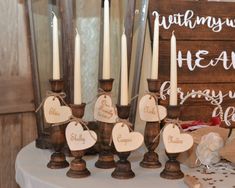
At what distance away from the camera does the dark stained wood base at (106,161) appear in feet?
3.19

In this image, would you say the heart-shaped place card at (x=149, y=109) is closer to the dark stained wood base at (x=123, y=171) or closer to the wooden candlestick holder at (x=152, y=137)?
the wooden candlestick holder at (x=152, y=137)

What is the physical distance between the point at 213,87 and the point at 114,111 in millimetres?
544

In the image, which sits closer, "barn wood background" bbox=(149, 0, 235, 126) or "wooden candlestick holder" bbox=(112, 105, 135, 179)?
"wooden candlestick holder" bbox=(112, 105, 135, 179)

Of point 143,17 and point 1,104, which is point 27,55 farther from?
point 143,17

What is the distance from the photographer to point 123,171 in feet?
2.96

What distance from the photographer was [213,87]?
139 centimetres

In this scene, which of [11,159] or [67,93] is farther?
[11,159]

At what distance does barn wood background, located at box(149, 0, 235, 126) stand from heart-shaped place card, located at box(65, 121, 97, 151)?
0.50 meters

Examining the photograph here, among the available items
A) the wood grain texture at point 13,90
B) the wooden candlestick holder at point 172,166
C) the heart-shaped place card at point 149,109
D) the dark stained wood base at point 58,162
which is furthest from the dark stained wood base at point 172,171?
the wood grain texture at point 13,90

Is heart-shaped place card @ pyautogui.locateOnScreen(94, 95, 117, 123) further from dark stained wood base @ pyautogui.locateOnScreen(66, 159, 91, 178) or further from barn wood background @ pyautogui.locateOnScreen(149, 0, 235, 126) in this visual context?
barn wood background @ pyautogui.locateOnScreen(149, 0, 235, 126)

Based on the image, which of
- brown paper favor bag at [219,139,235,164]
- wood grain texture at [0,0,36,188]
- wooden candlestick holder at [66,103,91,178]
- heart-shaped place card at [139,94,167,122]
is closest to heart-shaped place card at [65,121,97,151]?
wooden candlestick holder at [66,103,91,178]

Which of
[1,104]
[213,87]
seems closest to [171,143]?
[213,87]

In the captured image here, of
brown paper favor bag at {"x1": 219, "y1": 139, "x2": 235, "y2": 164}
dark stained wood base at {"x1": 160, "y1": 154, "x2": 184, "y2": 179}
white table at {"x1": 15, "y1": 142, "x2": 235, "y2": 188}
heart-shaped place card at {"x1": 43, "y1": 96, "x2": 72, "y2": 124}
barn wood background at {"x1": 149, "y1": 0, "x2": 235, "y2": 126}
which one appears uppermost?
barn wood background at {"x1": 149, "y1": 0, "x2": 235, "y2": 126}

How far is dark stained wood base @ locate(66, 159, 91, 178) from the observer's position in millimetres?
902
